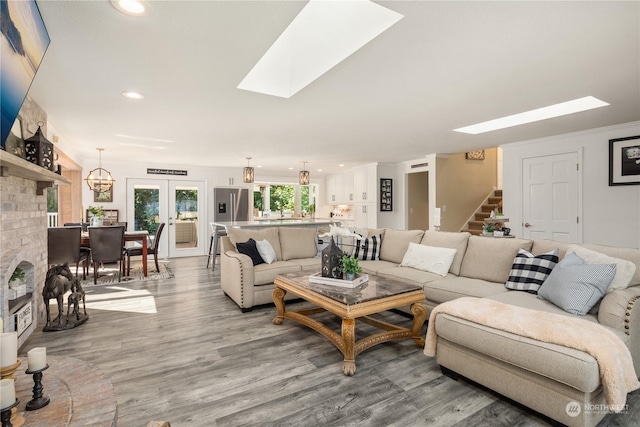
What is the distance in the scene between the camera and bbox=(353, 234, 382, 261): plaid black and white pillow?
14.5 ft

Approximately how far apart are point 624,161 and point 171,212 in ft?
29.3

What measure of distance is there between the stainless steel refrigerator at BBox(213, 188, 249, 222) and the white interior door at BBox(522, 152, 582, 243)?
6688 mm

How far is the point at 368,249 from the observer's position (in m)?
4.44

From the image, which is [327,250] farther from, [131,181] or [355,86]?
[131,181]

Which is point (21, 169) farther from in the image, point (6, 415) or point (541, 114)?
point (541, 114)

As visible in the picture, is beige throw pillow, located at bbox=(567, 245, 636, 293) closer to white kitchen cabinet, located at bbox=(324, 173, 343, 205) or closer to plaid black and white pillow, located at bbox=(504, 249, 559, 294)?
plaid black and white pillow, located at bbox=(504, 249, 559, 294)

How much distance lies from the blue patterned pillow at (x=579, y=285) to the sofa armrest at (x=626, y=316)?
0.09 meters

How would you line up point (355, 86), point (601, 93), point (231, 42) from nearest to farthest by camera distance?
point (231, 42) → point (355, 86) → point (601, 93)

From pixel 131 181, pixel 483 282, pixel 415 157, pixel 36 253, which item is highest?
pixel 415 157

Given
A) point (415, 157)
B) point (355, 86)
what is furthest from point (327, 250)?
point (415, 157)

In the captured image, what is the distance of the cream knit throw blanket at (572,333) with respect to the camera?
1639mm

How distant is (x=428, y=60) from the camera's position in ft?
7.94

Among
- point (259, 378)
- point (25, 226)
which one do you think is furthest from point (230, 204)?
point (259, 378)

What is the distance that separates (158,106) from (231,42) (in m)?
1.78
